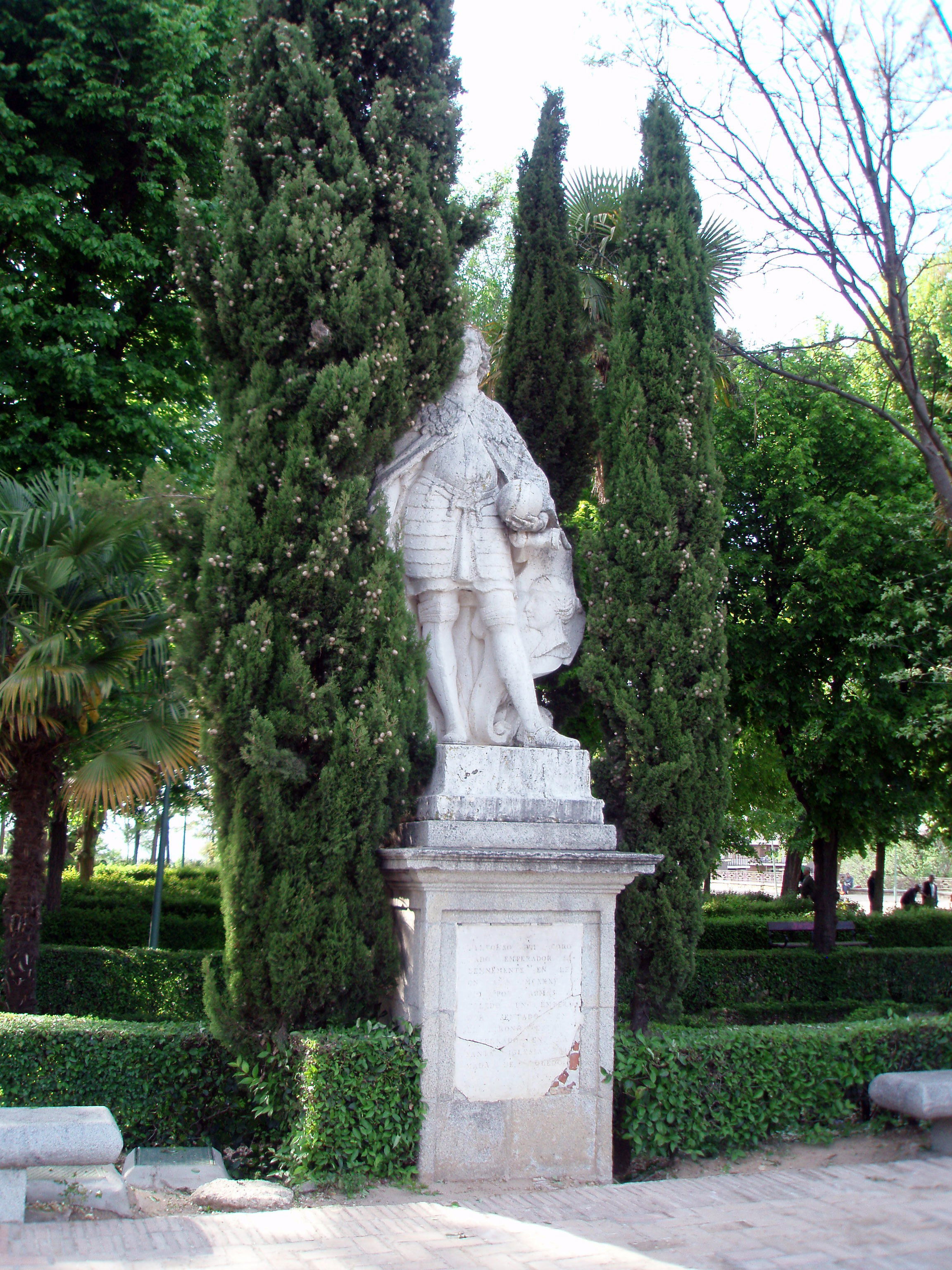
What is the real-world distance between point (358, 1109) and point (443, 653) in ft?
8.40

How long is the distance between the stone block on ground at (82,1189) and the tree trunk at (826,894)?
11973 mm

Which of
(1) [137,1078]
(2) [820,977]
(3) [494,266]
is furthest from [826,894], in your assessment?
(3) [494,266]

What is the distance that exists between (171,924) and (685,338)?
1317 centimetres

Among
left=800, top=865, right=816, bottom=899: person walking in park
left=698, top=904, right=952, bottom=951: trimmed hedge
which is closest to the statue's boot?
left=698, top=904, right=952, bottom=951: trimmed hedge

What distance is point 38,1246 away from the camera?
4.15m

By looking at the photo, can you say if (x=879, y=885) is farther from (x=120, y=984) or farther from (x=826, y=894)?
(x=120, y=984)

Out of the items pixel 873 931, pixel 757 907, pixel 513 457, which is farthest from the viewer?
pixel 757 907

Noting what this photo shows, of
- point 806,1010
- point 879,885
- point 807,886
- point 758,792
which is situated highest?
point 758,792

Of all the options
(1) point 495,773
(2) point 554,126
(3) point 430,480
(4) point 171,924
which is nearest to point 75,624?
(3) point 430,480

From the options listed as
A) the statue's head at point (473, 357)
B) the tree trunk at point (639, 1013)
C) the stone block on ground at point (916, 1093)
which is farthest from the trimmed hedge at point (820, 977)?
the statue's head at point (473, 357)

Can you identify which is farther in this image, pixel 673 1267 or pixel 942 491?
pixel 942 491

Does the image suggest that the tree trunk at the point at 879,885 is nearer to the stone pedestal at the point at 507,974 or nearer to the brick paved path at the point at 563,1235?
the stone pedestal at the point at 507,974

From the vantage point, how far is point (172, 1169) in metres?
5.42

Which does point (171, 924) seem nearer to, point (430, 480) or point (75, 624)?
point (75, 624)
